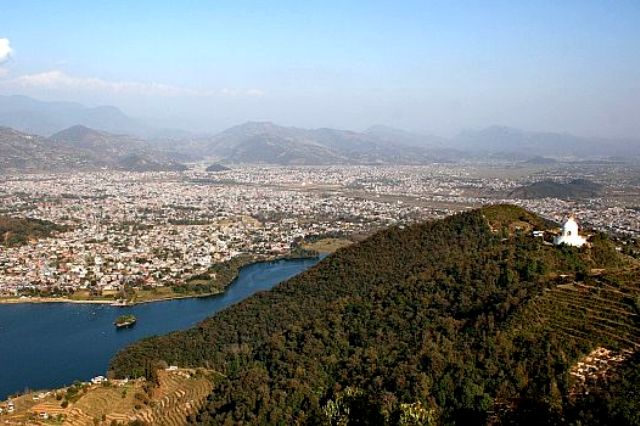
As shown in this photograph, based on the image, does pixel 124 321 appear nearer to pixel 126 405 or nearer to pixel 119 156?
pixel 126 405

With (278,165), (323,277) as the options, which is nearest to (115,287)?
(323,277)

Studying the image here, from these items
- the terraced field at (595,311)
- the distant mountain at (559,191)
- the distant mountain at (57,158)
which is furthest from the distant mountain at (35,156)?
the terraced field at (595,311)

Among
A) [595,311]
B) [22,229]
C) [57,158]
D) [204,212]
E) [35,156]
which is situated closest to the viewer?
[595,311]

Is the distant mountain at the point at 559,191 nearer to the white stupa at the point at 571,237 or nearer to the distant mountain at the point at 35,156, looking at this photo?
the white stupa at the point at 571,237

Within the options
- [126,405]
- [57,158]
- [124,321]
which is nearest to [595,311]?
[126,405]

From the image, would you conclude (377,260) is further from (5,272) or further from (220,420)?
(5,272)

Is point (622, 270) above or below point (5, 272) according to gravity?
above
